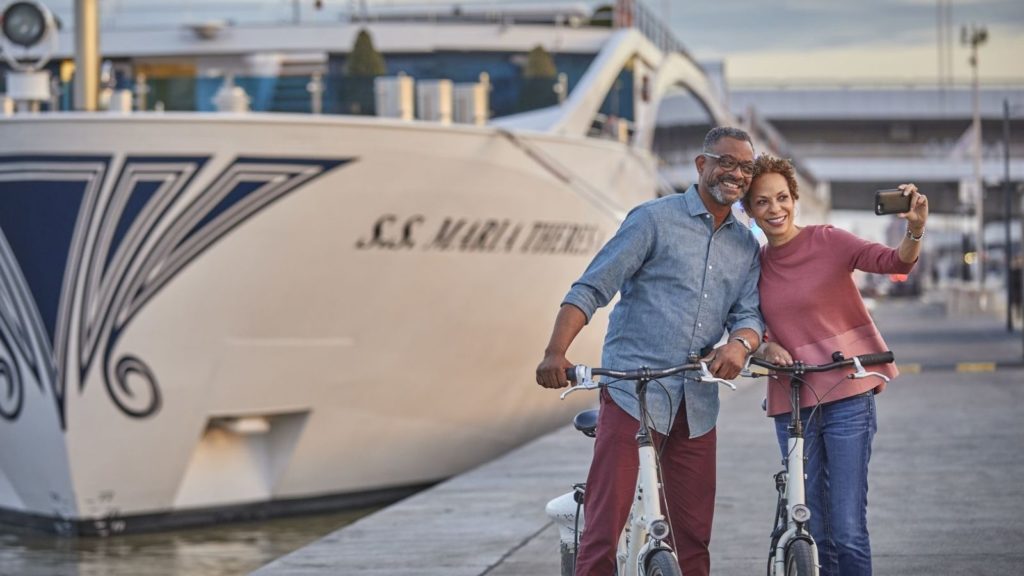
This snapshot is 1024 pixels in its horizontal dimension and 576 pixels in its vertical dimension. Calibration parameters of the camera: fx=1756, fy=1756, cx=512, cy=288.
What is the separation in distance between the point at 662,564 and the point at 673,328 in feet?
2.56

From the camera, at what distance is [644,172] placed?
65.3 feet

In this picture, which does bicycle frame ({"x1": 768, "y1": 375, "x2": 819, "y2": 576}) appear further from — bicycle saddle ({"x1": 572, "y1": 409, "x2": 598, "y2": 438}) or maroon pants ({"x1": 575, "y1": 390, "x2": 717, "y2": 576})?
bicycle saddle ({"x1": 572, "y1": 409, "x2": 598, "y2": 438})

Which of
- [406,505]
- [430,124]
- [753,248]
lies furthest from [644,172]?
[753,248]

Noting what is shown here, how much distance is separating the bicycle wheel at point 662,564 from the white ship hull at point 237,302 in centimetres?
893

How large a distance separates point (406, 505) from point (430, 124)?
453 centimetres

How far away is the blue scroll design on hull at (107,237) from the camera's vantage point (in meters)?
13.5

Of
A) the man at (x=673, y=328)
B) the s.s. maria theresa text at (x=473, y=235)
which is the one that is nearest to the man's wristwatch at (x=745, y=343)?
the man at (x=673, y=328)

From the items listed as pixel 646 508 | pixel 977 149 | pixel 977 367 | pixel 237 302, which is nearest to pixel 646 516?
pixel 646 508

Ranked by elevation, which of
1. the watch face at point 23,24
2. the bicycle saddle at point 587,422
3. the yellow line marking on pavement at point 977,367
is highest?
the watch face at point 23,24

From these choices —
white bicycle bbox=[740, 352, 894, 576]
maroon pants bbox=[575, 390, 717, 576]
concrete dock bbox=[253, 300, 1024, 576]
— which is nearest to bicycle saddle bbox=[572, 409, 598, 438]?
maroon pants bbox=[575, 390, 717, 576]

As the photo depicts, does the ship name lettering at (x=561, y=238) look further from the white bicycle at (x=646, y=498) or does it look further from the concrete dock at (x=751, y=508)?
the white bicycle at (x=646, y=498)

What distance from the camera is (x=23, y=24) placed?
16.8 meters

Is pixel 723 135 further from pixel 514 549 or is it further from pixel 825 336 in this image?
pixel 514 549

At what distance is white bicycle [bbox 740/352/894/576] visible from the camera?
5.38 m
